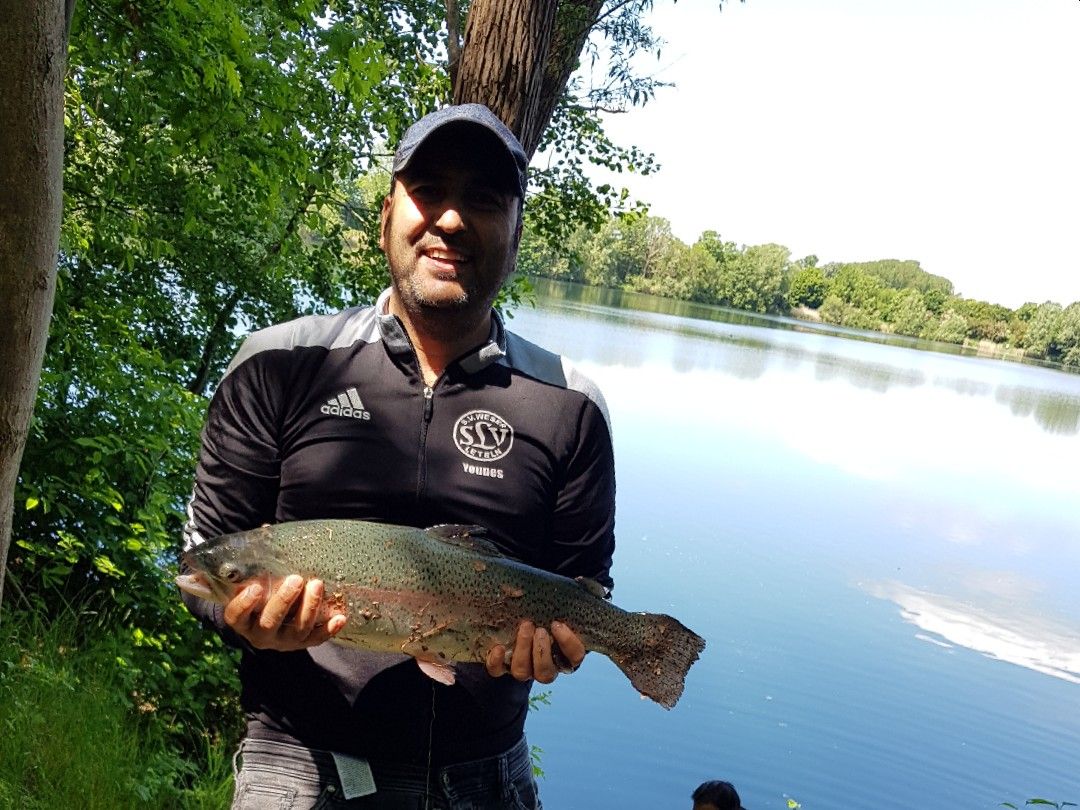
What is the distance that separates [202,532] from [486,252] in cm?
115

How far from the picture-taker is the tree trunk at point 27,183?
211 centimetres

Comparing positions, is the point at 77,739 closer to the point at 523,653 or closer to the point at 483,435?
the point at 523,653

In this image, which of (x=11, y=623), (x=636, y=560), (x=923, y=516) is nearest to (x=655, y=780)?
(x=636, y=560)

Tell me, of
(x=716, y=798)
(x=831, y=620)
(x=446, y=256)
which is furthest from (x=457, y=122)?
(x=831, y=620)

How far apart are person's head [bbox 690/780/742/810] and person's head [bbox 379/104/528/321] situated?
7095 mm

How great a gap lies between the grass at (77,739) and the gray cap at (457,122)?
11.2 ft

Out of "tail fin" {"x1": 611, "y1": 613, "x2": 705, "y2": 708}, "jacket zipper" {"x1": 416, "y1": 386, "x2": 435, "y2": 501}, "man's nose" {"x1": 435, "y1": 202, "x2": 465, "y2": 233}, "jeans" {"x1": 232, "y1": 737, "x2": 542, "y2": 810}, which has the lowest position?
"jeans" {"x1": 232, "y1": 737, "x2": 542, "y2": 810}

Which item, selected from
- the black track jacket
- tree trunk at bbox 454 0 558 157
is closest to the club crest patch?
the black track jacket

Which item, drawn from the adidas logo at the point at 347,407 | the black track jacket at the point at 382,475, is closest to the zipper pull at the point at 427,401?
the black track jacket at the point at 382,475

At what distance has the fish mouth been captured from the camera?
89.9 inches

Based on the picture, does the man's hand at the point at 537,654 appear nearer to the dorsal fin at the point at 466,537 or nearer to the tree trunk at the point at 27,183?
the dorsal fin at the point at 466,537

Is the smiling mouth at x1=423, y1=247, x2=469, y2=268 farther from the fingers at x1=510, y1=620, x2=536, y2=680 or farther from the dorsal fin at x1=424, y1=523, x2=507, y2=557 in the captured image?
the fingers at x1=510, y1=620, x2=536, y2=680

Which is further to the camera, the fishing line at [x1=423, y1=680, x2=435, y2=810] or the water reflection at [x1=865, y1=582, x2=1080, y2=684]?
the water reflection at [x1=865, y1=582, x2=1080, y2=684]

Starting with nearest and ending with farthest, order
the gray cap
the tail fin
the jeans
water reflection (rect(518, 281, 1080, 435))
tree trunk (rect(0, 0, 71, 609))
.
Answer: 1. tree trunk (rect(0, 0, 71, 609))
2. the jeans
3. the gray cap
4. the tail fin
5. water reflection (rect(518, 281, 1080, 435))
